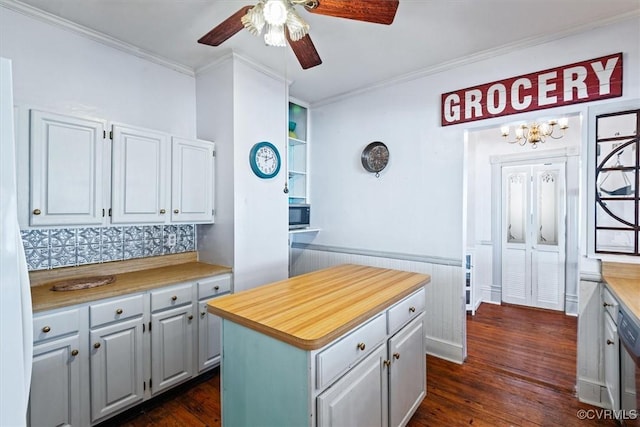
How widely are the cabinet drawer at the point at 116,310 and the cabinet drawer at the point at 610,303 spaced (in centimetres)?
295

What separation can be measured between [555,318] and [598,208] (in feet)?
7.51

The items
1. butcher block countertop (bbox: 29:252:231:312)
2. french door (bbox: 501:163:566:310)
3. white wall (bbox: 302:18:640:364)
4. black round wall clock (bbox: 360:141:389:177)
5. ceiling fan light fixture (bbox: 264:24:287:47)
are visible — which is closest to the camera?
ceiling fan light fixture (bbox: 264:24:287:47)

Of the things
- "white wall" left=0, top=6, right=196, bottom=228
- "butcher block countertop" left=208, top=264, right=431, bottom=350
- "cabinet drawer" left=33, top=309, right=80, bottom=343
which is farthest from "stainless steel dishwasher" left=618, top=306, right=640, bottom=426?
"white wall" left=0, top=6, right=196, bottom=228

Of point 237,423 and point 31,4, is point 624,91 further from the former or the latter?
point 31,4

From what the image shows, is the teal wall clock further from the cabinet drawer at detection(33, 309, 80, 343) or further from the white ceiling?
the cabinet drawer at detection(33, 309, 80, 343)

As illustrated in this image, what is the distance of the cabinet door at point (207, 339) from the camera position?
7.65 ft

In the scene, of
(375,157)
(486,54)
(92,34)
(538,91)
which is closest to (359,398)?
(375,157)

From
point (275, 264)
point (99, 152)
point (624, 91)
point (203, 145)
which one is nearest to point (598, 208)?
point (624, 91)

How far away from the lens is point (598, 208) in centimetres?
211

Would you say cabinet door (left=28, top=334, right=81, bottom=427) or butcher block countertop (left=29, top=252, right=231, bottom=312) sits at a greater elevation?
butcher block countertop (left=29, top=252, right=231, bottom=312)

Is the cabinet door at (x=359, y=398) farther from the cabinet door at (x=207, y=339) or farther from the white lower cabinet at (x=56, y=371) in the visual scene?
the white lower cabinet at (x=56, y=371)

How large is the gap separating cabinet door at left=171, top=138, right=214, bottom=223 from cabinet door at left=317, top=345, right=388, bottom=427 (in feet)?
5.96

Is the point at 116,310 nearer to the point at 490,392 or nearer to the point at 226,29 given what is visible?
the point at 226,29

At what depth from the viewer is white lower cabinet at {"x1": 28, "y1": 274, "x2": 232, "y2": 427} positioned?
162 cm
